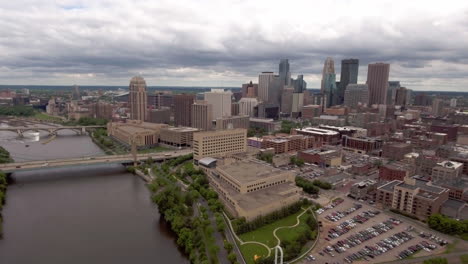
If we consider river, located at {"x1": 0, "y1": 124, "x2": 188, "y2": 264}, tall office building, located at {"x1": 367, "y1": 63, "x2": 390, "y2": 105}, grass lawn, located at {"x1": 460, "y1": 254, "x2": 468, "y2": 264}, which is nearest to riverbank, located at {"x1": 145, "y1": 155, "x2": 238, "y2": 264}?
river, located at {"x1": 0, "y1": 124, "x2": 188, "y2": 264}

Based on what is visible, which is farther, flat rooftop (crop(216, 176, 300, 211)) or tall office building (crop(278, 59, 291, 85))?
tall office building (crop(278, 59, 291, 85))

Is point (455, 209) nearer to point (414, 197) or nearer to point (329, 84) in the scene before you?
point (414, 197)

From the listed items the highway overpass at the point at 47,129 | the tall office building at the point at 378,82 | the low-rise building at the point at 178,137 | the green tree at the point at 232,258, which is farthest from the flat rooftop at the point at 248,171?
the tall office building at the point at 378,82

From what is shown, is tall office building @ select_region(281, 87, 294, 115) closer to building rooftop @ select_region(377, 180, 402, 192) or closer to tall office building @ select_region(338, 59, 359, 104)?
tall office building @ select_region(338, 59, 359, 104)

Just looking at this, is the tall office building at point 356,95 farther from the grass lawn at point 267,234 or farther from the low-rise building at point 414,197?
the grass lawn at point 267,234

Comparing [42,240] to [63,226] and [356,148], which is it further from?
[356,148]
